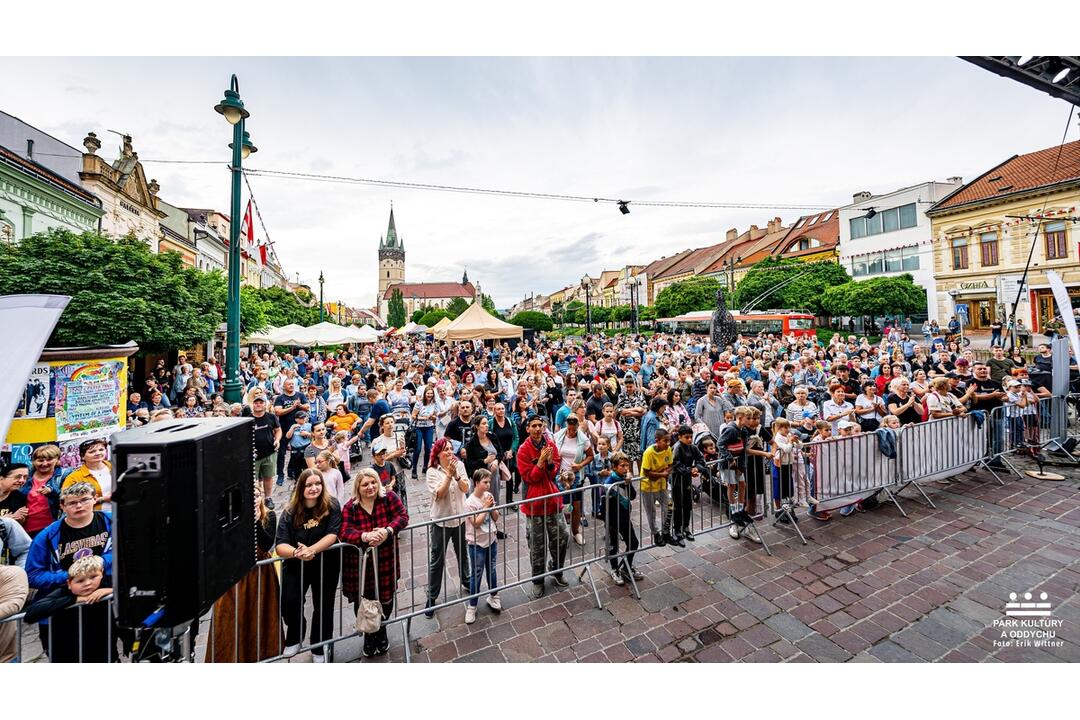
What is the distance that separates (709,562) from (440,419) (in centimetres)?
517

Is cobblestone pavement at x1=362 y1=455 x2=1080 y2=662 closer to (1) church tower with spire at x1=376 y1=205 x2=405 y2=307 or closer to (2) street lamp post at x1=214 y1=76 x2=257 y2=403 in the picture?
(2) street lamp post at x1=214 y1=76 x2=257 y2=403

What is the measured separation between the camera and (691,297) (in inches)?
1928

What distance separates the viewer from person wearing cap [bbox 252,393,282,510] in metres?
6.53

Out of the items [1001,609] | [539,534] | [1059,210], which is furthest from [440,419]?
[1059,210]

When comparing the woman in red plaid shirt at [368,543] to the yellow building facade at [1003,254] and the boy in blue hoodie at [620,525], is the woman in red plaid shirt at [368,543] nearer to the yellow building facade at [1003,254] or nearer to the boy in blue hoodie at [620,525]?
the boy in blue hoodie at [620,525]

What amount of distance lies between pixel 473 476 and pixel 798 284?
3898 cm

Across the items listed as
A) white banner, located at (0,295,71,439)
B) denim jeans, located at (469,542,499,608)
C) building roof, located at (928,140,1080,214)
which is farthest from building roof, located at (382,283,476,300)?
white banner, located at (0,295,71,439)

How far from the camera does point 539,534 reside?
4.61 meters

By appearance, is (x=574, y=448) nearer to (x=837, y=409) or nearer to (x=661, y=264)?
(x=837, y=409)

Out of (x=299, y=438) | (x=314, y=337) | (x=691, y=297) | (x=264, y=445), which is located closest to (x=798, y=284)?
(x=691, y=297)

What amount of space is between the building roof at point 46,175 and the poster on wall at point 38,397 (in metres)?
16.9

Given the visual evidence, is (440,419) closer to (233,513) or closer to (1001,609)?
(233,513)

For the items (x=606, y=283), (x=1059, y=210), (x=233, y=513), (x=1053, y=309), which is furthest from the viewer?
(x=606, y=283)

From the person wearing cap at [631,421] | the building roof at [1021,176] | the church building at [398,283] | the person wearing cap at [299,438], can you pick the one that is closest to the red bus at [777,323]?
the building roof at [1021,176]
